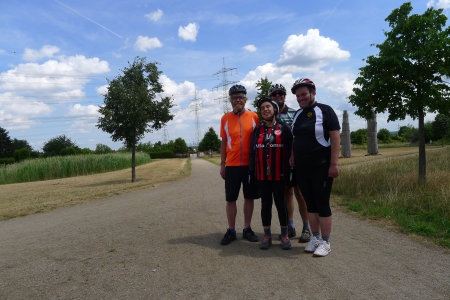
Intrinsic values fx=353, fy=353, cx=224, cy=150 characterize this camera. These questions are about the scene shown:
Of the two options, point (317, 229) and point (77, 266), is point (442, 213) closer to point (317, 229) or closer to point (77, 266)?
point (317, 229)

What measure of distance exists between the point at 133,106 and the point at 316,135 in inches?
518

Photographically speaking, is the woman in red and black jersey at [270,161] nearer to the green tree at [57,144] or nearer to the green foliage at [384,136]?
the green foliage at [384,136]

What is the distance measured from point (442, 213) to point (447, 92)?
12.3ft

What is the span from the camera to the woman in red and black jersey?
4.32 metres

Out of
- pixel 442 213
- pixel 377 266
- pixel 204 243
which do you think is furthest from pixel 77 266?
pixel 442 213

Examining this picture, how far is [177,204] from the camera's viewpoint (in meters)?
8.44

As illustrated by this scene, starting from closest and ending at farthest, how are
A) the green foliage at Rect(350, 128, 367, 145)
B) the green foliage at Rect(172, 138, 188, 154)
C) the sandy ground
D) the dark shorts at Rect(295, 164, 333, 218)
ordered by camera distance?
the sandy ground → the dark shorts at Rect(295, 164, 333, 218) → the green foliage at Rect(350, 128, 367, 145) → the green foliage at Rect(172, 138, 188, 154)

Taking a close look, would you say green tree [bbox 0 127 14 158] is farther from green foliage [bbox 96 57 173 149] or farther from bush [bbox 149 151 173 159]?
green foliage [bbox 96 57 173 149]

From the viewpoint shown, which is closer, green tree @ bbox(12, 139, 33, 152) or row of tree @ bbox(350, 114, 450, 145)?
row of tree @ bbox(350, 114, 450, 145)

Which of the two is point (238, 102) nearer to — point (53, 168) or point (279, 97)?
point (279, 97)

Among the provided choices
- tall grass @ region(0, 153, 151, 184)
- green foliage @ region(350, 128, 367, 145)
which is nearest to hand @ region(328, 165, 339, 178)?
tall grass @ region(0, 153, 151, 184)

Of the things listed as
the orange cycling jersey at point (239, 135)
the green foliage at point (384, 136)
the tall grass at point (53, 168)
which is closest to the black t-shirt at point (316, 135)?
the orange cycling jersey at point (239, 135)

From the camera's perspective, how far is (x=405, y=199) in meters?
6.43

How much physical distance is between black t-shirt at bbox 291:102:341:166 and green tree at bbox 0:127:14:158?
68898 millimetres
